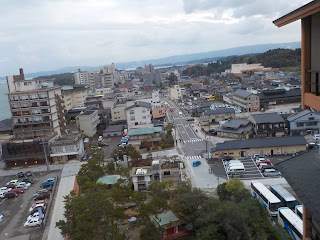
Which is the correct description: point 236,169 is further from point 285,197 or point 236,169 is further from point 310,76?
point 310,76

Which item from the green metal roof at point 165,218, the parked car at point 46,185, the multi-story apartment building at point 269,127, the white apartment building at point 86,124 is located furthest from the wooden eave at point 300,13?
the white apartment building at point 86,124

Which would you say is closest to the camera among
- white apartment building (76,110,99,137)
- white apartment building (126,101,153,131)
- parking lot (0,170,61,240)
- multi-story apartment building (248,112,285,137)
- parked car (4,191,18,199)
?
parking lot (0,170,61,240)

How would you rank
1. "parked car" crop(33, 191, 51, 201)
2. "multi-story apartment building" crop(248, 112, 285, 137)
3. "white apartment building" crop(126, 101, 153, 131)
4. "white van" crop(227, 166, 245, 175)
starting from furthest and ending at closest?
"white apartment building" crop(126, 101, 153, 131), "multi-story apartment building" crop(248, 112, 285, 137), "white van" crop(227, 166, 245, 175), "parked car" crop(33, 191, 51, 201)

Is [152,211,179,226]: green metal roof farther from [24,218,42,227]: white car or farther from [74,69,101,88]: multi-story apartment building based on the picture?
[74,69,101,88]: multi-story apartment building

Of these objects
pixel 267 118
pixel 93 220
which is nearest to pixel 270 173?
pixel 267 118

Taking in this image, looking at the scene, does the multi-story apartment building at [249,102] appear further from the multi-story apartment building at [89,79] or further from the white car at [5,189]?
the multi-story apartment building at [89,79]

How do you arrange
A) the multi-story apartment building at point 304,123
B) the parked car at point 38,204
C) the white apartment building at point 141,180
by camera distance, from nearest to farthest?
the parked car at point 38,204 → the white apartment building at point 141,180 → the multi-story apartment building at point 304,123

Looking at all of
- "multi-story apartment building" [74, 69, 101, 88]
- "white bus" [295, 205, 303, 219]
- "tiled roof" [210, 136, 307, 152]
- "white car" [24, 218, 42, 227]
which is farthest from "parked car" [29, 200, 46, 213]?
"multi-story apartment building" [74, 69, 101, 88]
